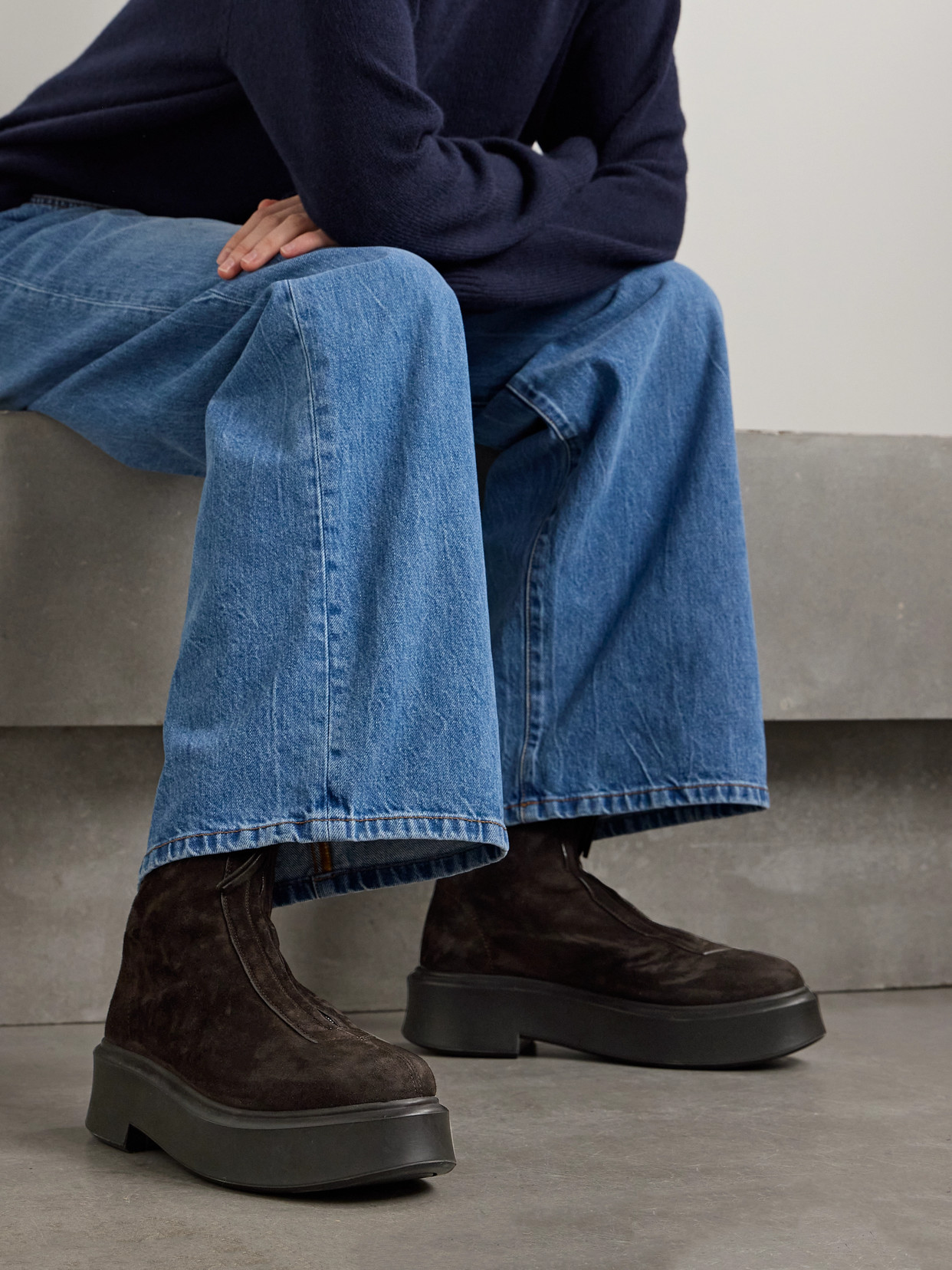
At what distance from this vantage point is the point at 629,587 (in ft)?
3.14

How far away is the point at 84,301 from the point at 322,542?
35 centimetres

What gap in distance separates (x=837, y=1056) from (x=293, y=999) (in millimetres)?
492

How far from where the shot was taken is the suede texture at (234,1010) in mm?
597

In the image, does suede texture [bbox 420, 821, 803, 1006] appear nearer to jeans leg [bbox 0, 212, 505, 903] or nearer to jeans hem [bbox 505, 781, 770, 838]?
jeans hem [bbox 505, 781, 770, 838]

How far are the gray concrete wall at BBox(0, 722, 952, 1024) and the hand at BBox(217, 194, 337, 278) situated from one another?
49 cm

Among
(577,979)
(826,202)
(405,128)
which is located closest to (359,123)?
(405,128)

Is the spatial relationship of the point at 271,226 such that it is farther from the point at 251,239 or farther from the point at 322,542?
the point at 322,542

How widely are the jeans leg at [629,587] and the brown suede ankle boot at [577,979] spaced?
0.06m

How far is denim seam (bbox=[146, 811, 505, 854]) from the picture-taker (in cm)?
62

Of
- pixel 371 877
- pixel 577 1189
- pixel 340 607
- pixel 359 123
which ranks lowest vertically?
pixel 577 1189

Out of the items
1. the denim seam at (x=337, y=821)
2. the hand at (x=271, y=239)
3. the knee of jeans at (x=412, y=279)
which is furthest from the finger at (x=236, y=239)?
the denim seam at (x=337, y=821)

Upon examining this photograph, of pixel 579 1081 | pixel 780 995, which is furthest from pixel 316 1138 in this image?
pixel 780 995

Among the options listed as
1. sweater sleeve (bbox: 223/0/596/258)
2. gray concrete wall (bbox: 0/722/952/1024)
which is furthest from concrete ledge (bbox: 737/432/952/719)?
sweater sleeve (bbox: 223/0/596/258)

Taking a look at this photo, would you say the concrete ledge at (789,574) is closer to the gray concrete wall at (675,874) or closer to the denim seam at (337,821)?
the gray concrete wall at (675,874)
